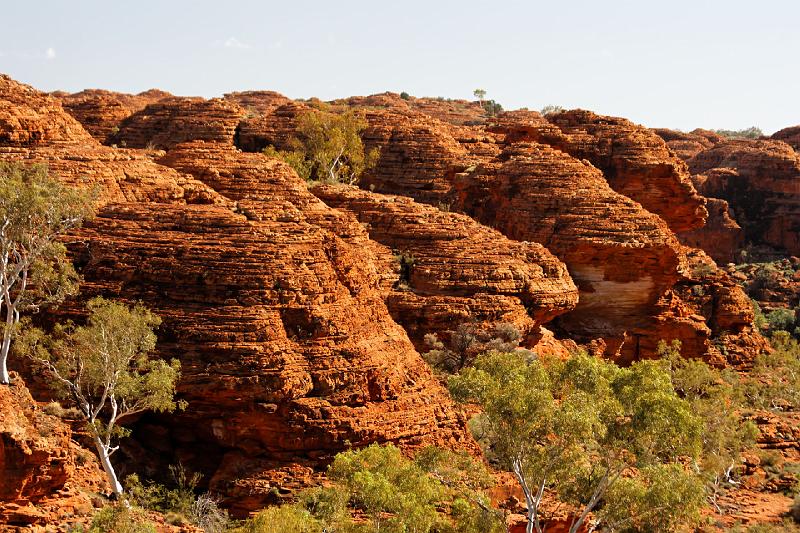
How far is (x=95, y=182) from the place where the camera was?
26062 millimetres

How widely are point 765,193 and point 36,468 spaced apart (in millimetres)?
70472

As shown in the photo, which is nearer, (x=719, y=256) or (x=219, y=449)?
(x=219, y=449)

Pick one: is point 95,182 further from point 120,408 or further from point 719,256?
point 719,256

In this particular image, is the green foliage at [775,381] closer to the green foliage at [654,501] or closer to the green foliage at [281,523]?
the green foliage at [654,501]

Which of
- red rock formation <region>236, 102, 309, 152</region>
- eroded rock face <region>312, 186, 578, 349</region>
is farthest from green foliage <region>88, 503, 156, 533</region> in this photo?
red rock formation <region>236, 102, 309, 152</region>

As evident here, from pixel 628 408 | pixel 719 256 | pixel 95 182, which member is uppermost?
pixel 95 182

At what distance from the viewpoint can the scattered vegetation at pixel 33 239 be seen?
21422mm

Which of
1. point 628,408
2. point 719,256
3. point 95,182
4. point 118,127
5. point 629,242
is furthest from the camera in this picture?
point 719,256

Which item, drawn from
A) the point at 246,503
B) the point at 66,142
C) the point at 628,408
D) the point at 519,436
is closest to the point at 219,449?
the point at 246,503

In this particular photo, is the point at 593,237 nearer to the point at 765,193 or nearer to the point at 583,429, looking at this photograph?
the point at 583,429

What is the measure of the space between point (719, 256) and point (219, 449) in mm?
59063

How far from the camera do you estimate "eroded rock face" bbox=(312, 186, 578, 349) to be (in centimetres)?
3388

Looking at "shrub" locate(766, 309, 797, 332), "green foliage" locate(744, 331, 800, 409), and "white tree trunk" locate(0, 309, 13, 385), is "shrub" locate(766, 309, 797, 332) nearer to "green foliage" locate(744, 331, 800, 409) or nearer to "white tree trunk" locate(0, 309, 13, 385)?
"green foliage" locate(744, 331, 800, 409)

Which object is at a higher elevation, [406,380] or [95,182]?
[95,182]
